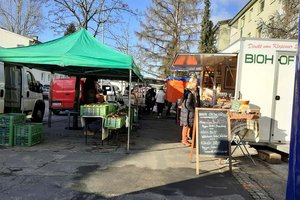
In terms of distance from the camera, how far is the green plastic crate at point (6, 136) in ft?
30.2

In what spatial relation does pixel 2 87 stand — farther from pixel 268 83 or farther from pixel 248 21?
pixel 248 21

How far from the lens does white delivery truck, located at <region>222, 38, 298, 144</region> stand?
29.9 feet

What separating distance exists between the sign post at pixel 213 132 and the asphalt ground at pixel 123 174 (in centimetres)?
43

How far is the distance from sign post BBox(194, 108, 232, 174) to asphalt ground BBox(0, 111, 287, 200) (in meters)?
0.43

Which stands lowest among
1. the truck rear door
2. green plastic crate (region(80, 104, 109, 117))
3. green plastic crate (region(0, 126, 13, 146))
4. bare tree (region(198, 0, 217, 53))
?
green plastic crate (region(0, 126, 13, 146))

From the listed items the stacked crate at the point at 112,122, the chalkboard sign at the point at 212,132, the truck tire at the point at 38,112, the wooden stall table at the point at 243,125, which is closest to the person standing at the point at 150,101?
the truck tire at the point at 38,112

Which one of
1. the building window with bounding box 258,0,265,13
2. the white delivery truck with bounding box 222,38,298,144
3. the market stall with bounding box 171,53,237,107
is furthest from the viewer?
the building window with bounding box 258,0,265,13

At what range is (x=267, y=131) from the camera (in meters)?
9.17

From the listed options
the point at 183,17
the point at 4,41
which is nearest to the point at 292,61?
the point at 183,17

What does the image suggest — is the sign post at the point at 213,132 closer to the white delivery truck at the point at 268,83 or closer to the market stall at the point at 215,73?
the white delivery truck at the point at 268,83

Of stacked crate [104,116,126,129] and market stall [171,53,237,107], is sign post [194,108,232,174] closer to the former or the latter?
market stall [171,53,237,107]

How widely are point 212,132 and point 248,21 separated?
99.7ft

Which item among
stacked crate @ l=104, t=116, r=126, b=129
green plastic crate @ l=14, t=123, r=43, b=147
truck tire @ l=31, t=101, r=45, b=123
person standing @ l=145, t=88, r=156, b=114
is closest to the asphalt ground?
green plastic crate @ l=14, t=123, r=43, b=147

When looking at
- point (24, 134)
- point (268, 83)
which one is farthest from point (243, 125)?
point (24, 134)
